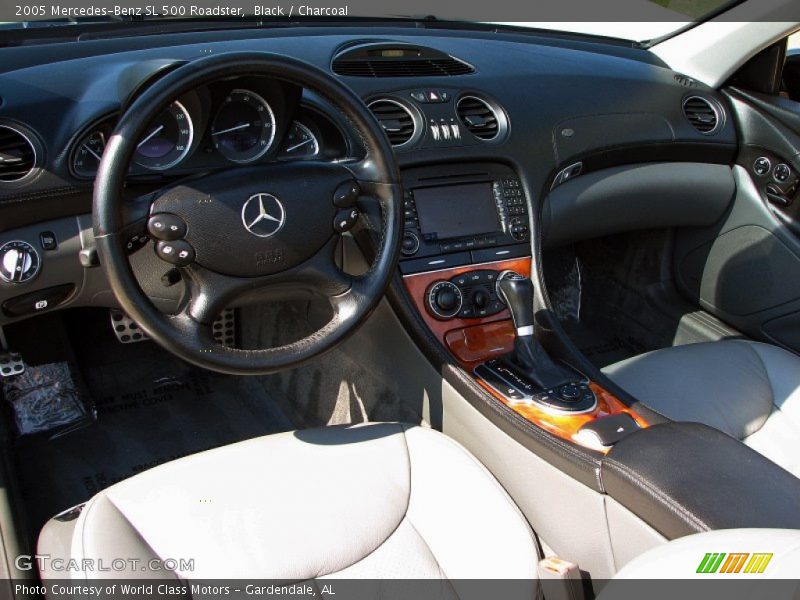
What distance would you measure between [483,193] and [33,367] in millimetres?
1318

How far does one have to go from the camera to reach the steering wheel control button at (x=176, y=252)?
146 cm

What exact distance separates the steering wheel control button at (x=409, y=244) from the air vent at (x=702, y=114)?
1.11 meters

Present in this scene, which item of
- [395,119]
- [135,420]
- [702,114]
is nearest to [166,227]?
[395,119]

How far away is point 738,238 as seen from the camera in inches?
108

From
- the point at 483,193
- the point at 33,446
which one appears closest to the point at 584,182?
the point at 483,193

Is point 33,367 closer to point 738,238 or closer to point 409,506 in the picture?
point 409,506

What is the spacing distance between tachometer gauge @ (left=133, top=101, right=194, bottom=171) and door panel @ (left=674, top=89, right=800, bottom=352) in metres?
1.84

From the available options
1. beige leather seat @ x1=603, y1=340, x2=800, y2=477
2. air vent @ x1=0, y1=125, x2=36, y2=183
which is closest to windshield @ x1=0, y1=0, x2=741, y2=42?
air vent @ x1=0, y1=125, x2=36, y2=183

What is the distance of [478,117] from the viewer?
7.17 ft

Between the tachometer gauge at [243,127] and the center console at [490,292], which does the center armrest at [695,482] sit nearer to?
the center console at [490,292]

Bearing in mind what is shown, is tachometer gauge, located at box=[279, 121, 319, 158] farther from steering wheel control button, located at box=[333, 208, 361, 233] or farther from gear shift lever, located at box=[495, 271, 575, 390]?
gear shift lever, located at box=[495, 271, 575, 390]

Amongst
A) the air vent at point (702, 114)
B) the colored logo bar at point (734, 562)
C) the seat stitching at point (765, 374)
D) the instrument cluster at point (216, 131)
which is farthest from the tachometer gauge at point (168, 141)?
the air vent at point (702, 114)

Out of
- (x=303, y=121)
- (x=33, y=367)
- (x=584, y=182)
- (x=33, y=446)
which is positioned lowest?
(x=33, y=446)

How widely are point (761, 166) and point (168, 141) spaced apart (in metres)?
1.90
